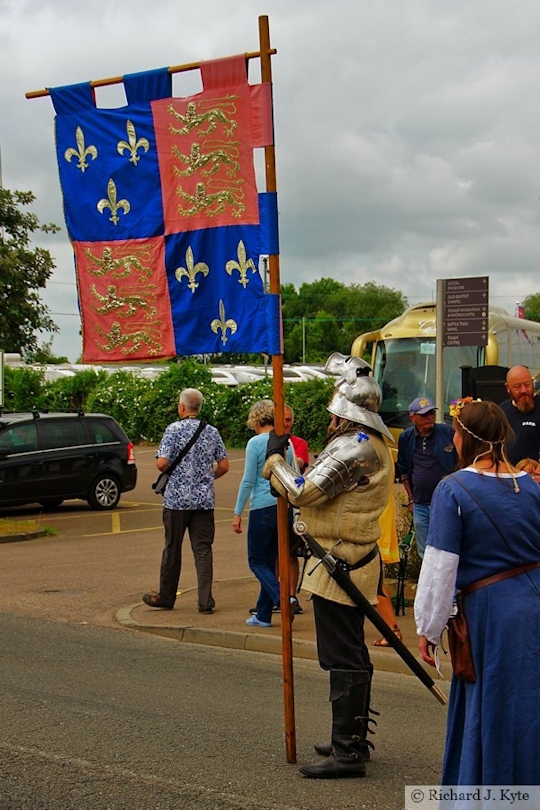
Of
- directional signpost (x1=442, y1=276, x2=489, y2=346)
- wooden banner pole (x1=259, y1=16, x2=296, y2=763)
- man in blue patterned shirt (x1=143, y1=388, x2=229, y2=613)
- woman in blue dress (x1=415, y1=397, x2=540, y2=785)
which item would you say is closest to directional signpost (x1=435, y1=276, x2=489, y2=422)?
directional signpost (x1=442, y1=276, x2=489, y2=346)

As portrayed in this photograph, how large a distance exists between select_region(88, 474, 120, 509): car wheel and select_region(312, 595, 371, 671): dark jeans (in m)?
14.4

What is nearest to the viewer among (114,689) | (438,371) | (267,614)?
(114,689)

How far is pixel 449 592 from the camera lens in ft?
13.4

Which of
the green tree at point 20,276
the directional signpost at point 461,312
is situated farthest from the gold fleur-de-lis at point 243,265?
the green tree at point 20,276

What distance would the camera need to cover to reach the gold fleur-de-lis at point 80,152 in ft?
20.6

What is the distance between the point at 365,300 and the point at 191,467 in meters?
103

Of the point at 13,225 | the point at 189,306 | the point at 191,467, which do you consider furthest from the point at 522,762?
the point at 13,225

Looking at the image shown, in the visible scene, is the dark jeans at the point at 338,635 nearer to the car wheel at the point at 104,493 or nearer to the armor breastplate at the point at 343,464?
the armor breastplate at the point at 343,464

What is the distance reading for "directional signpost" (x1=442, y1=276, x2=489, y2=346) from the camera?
40.7 ft

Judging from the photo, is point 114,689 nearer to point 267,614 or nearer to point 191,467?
point 267,614

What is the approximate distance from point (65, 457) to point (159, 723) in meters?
13.0

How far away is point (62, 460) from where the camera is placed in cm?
1894

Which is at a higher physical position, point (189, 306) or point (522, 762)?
point (189, 306)

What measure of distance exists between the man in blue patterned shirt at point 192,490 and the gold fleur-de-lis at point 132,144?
152 inches
